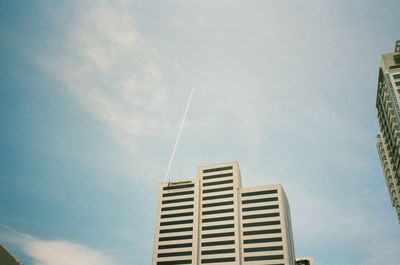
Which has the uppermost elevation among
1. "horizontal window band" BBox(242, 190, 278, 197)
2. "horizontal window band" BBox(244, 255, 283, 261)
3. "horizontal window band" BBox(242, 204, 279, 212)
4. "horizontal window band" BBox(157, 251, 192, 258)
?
"horizontal window band" BBox(242, 190, 278, 197)

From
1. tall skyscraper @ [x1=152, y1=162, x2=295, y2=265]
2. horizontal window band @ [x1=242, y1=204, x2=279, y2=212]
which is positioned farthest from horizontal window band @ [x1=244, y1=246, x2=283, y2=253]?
horizontal window band @ [x1=242, y1=204, x2=279, y2=212]

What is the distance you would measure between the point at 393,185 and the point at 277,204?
140 feet

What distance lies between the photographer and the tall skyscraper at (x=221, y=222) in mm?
93375

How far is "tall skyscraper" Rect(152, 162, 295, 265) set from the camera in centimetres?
9338

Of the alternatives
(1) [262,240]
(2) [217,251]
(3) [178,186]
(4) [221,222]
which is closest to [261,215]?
(1) [262,240]

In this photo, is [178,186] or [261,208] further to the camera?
[178,186]

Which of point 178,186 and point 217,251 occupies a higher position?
point 178,186

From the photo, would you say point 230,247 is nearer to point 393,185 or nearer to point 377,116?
point 393,185

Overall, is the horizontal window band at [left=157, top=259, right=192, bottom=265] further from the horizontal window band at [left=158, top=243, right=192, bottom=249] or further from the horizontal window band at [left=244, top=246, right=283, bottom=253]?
the horizontal window band at [left=244, top=246, right=283, bottom=253]

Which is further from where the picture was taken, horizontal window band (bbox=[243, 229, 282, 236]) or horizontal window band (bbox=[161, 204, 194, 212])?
horizontal window band (bbox=[161, 204, 194, 212])

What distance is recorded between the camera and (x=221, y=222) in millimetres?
102562

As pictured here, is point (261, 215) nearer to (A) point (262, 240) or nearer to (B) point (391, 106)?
(A) point (262, 240)

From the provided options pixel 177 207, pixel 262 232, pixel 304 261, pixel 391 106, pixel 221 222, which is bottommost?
pixel 304 261

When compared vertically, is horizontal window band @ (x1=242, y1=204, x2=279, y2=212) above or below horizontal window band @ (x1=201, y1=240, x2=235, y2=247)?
above
